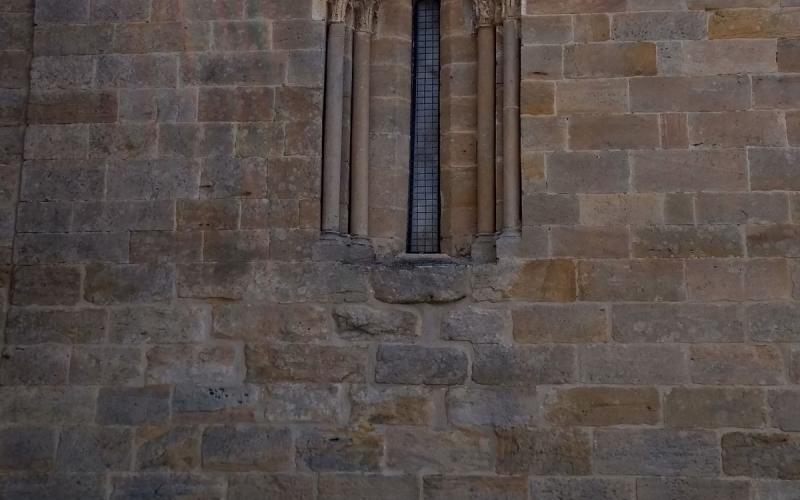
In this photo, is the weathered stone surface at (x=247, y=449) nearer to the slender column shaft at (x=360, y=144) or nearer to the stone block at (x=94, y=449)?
the stone block at (x=94, y=449)

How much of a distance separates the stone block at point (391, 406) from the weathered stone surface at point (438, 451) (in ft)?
0.23

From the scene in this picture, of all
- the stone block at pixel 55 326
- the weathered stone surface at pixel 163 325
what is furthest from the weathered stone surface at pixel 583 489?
the stone block at pixel 55 326

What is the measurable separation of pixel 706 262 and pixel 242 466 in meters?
3.06

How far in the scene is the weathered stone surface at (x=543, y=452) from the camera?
5.68 metres

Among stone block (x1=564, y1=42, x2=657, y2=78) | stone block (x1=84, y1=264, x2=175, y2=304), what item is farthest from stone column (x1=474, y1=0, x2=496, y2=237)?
stone block (x1=84, y1=264, x2=175, y2=304)

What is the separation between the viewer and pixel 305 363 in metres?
5.94

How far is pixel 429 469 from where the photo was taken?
226 inches

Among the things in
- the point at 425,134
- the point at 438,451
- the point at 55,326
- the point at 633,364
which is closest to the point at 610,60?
the point at 425,134

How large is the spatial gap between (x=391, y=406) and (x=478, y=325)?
722mm

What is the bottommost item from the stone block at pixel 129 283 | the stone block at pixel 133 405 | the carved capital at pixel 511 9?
the stone block at pixel 133 405

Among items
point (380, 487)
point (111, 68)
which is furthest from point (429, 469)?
point (111, 68)

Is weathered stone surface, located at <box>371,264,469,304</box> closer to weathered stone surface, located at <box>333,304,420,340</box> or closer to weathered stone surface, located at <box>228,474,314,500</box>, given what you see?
weathered stone surface, located at <box>333,304,420,340</box>

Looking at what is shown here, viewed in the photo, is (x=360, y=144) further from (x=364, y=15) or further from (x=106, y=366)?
(x=106, y=366)

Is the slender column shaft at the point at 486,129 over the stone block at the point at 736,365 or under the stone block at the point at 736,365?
over
